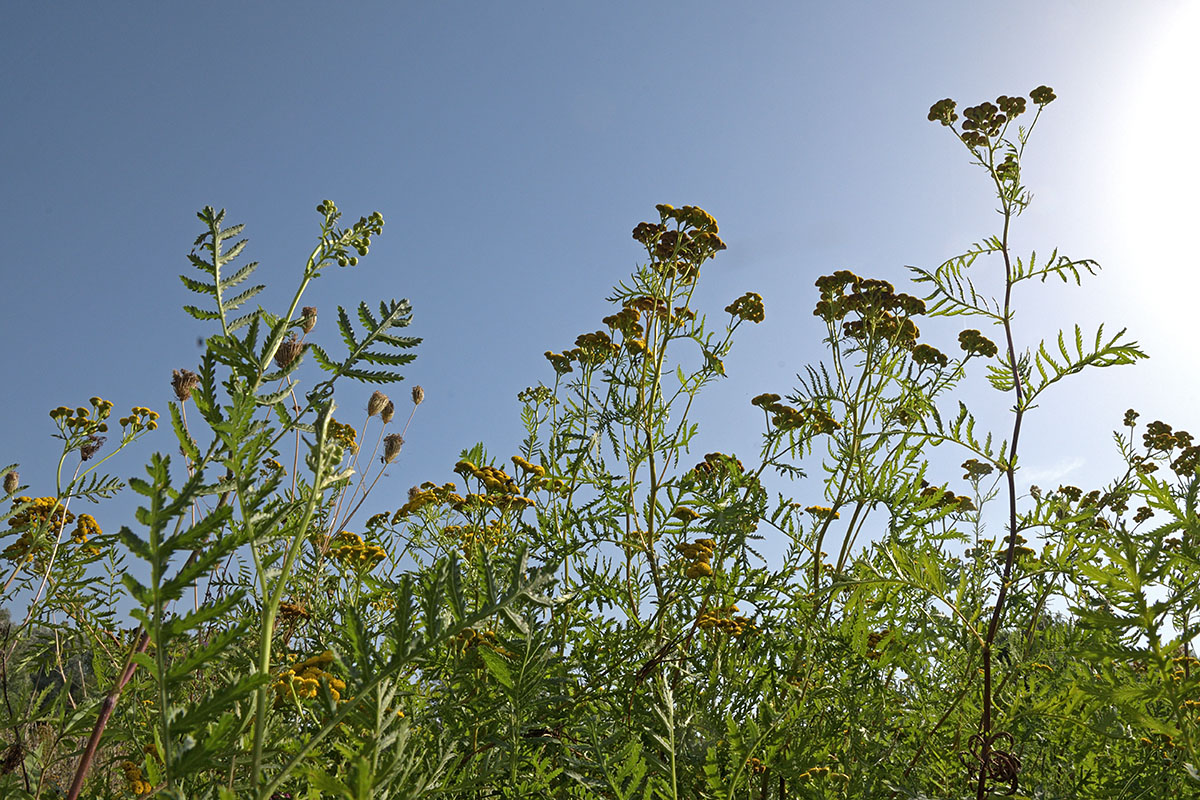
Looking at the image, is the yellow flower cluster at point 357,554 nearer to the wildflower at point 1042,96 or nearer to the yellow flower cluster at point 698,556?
the yellow flower cluster at point 698,556

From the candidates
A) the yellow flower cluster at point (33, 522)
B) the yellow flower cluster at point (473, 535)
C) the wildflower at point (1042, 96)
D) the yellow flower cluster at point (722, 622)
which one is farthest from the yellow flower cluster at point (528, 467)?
the wildflower at point (1042, 96)

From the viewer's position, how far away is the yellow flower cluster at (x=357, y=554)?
273cm

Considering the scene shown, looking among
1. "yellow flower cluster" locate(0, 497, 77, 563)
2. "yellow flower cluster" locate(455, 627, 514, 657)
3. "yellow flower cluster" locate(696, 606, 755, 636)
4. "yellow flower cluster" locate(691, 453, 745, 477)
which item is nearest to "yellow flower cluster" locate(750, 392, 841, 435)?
"yellow flower cluster" locate(691, 453, 745, 477)

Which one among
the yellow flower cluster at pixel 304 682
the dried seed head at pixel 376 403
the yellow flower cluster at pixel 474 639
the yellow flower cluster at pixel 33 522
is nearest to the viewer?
the yellow flower cluster at pixel 304 682

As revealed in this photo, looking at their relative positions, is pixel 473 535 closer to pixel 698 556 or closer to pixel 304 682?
pixel 698 556

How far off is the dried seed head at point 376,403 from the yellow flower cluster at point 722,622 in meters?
2.49

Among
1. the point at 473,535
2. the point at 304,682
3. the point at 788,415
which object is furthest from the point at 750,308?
the point at 304,682

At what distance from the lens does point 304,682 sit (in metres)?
1.43

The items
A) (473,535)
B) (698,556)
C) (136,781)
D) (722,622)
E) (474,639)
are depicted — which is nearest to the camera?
(136,781)

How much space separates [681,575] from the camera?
2533 mm

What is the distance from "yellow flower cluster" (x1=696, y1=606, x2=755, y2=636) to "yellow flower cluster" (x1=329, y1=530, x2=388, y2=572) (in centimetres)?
118

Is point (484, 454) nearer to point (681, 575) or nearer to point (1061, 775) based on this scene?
point (681, 575)

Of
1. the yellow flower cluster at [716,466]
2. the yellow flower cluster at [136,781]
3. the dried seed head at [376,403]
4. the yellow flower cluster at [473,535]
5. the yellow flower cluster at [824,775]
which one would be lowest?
the yellow flower cluster at [136,781]

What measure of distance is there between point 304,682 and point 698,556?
1.47 meters
